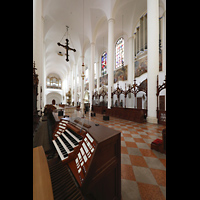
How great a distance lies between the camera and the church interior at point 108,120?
1.06 metres

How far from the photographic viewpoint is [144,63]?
875 cm

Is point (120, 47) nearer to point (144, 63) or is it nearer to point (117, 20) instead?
point (117, 20)

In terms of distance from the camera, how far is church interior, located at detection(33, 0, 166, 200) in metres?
1.06

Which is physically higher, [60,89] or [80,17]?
[80,17]

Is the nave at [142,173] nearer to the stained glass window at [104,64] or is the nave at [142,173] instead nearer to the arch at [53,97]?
the stained glass window at [104,64]

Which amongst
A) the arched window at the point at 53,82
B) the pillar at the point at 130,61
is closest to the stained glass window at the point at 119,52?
the pillar at the point at 130,61

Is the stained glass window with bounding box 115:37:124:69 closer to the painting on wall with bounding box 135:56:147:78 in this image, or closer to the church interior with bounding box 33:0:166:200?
the church interior with bounding box 33:0:166:200

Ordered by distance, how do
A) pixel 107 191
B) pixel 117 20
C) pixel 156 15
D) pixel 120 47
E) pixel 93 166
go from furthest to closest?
pixel 120 47 → pixel 117 20 → pixel 156 15 → pixel 107 191 → pixel 93 166

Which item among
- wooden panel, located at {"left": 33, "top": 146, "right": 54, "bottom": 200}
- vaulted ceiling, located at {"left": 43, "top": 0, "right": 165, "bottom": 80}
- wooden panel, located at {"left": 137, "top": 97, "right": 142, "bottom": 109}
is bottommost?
wooden panel, located at {"left": 33, "top": 146, "right": 54, "bottom": 200}

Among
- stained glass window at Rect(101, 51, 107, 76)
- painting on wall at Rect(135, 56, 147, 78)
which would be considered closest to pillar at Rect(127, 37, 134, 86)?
painting on wall at Rect(135, 56, 147, 78)

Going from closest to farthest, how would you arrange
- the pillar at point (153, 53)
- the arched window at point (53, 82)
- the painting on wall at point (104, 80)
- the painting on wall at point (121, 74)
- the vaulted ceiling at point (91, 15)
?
the pillar at point (153, 53) → the vaulted ceiling at point (91, 15) → the painting on wall at point (121, 74) → the painting on wall at point (104, 80) → the arched window at point (53, 82)
